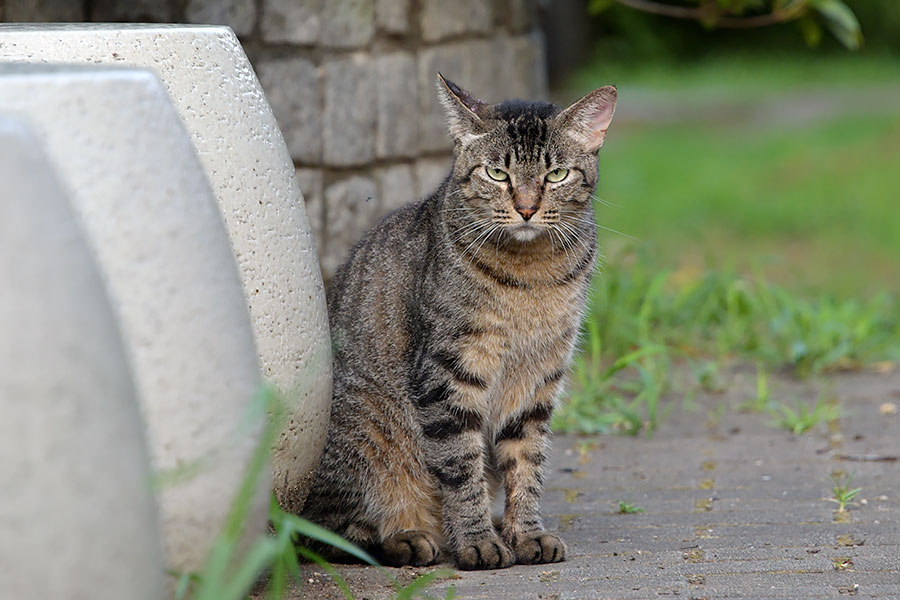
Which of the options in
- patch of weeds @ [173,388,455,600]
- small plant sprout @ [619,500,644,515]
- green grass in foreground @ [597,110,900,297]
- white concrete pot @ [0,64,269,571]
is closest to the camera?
patch of weeds @ [173,388,455,600]

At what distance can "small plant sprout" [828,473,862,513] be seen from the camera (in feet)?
10.2

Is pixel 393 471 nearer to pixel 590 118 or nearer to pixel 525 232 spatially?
pixel 525 232

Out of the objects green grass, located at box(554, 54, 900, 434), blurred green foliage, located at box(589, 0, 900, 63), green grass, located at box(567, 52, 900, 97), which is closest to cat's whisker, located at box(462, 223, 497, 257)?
green grass, located at box(554, 54, 900, 434)

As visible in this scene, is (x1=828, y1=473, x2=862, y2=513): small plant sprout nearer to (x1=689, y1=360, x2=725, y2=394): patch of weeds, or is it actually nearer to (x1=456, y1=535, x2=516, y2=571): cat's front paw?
(x1=456, y1=535, x2=516, y2=571): cat's front paw

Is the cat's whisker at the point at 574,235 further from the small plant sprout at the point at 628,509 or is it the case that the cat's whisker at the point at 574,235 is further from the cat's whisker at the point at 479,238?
the small plant sprout at the point at 628,509

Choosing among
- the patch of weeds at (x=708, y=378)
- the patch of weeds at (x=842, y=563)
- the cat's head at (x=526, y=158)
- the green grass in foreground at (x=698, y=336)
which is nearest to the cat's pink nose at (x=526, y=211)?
the cat's head at (x=526, y=158)

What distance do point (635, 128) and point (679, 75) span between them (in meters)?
4.83

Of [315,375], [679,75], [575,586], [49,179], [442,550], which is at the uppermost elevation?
[49,179]

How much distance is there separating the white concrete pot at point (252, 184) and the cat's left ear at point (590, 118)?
0.74 metres

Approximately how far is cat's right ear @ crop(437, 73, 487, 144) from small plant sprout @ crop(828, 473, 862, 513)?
1.31 meters

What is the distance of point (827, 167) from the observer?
1048 cm

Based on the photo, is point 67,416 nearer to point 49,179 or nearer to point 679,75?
point 49,179

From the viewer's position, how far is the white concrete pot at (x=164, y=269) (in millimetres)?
1800

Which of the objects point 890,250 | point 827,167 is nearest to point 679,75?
point 827,167
